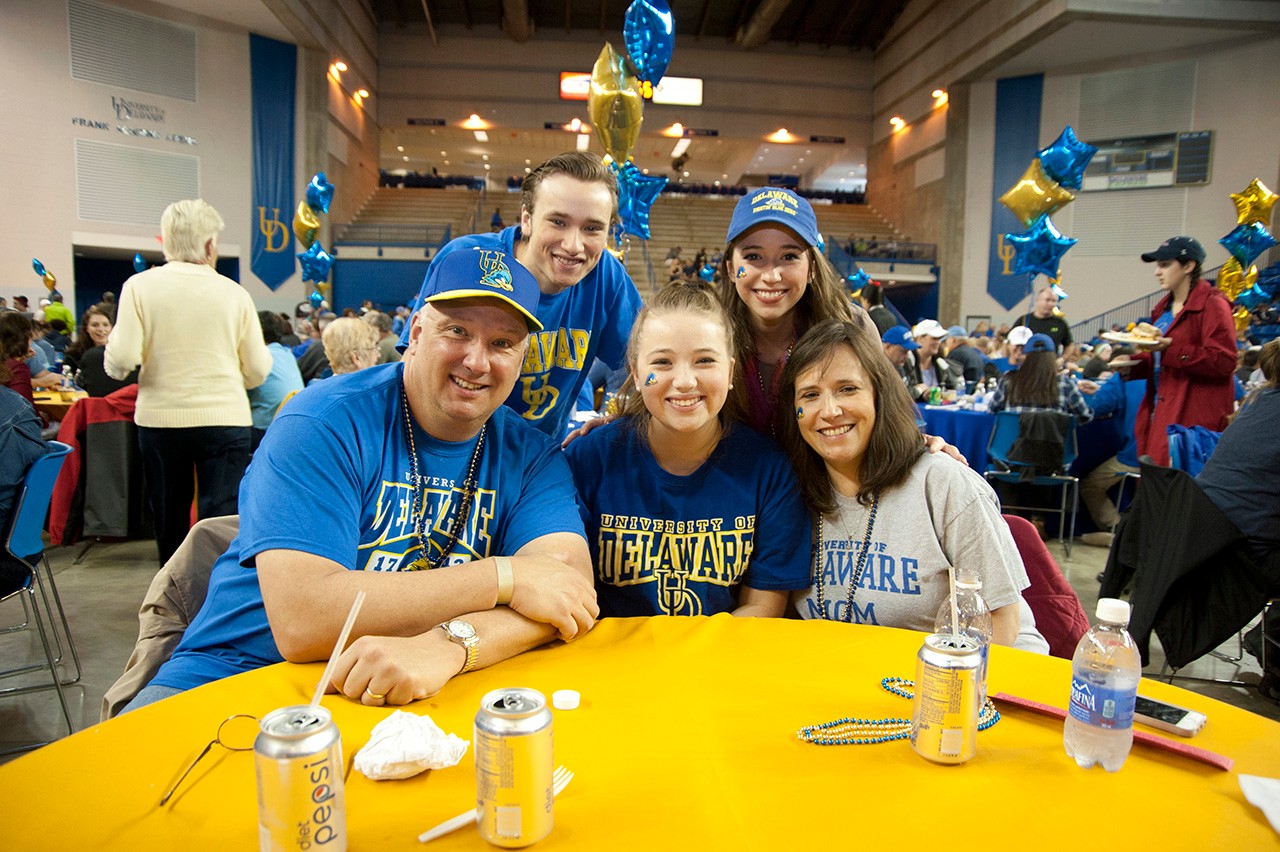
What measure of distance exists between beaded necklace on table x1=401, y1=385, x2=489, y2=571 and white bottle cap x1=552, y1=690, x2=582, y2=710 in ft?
1.69

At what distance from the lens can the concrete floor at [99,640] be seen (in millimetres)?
2967

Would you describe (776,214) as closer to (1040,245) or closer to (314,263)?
(1040,245)

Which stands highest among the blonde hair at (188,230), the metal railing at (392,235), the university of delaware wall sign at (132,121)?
the university of delaware wall sign at (132,121)

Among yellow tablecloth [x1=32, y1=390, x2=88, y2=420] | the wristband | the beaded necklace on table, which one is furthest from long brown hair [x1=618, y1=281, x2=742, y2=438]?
yellow tablecloth [x1=32, y1=390, x2=88, y2=420]

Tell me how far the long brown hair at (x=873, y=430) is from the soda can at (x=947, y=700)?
2.58 ft

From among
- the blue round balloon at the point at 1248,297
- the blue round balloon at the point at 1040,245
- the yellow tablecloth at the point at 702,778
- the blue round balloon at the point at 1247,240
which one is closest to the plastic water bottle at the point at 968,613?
the yellow tablecloth at the point at 702,778

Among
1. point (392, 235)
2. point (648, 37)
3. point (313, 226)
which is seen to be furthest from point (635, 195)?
point (392, 235)

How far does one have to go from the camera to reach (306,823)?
789 millimetres

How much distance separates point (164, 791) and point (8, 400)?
2.59 meters

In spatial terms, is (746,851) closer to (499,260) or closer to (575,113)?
(499,260)

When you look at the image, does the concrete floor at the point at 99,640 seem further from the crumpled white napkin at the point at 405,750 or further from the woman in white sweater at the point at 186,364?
the crumpled white napkin at the point at 405,750

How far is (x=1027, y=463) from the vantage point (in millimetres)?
5332

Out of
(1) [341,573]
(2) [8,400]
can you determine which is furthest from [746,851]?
(2) [8,400]

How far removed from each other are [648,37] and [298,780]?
384cm
